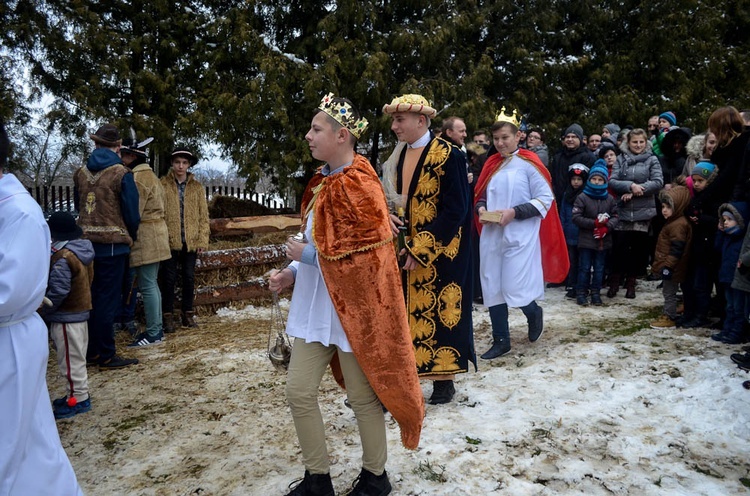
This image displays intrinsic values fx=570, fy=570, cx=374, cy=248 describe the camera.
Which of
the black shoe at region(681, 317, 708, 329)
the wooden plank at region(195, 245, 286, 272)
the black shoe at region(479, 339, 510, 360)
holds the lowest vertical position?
the black shoe at region(479, 339, 510, 360)

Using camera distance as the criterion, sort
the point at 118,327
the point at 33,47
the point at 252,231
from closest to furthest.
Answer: the point at 118,327 < the point at 252,231 < the point at 33,47

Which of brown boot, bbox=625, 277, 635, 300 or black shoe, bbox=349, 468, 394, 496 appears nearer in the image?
black shoe, bbox=349, 468, 394, 496

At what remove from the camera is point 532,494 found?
3068 mm

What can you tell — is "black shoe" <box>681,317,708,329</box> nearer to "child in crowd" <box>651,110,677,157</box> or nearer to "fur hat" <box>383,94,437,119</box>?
"child in crowd" <box>651,110,677,157</box>

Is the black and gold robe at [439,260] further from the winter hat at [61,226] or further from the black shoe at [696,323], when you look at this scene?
the black shoe at [696,323]

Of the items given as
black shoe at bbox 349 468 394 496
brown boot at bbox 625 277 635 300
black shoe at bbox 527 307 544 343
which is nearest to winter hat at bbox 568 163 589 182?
brown boot at bbox 625 277 635 300

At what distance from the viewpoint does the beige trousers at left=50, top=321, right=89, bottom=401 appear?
4492 mm

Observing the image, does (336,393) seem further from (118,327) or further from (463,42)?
(463,42)

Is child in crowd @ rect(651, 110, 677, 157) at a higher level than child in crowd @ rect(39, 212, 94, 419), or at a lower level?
higher

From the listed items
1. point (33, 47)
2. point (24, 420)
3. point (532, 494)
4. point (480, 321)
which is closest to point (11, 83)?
point (33, 47)

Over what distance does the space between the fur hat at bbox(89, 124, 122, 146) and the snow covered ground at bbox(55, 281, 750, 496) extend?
2.29 meters

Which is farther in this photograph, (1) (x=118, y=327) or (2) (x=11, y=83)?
(2) (x=11, y=83)

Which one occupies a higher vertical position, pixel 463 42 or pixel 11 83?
pixel 463 42

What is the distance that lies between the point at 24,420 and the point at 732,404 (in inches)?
169
